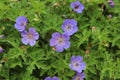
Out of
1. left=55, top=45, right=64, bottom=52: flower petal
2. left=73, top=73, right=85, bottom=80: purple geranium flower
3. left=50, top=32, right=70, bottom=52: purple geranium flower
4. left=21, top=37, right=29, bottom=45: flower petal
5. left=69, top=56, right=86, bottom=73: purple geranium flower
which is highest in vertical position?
left=21, top=37, right=29, bottom=45: flower petal

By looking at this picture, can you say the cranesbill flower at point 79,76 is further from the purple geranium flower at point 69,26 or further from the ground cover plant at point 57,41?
the purple geranium flower at point 69,26

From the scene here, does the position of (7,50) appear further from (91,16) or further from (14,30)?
(91,16)

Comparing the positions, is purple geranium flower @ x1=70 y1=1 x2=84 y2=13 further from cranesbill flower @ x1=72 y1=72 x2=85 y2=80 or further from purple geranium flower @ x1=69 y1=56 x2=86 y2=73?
cranesbill flower @ x1=72 y1=72 x2=85 y2=80

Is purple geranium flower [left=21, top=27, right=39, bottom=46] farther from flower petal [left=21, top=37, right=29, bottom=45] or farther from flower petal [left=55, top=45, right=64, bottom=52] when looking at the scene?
flower petal [left=55, top=45, right=64, bottom=52]

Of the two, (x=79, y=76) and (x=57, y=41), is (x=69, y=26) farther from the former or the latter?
(x=79, y=76)

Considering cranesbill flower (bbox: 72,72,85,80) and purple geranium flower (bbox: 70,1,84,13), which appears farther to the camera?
purple geranium flower (bbox: 70,1,84,13)

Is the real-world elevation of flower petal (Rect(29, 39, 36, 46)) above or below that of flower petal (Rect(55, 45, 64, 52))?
above

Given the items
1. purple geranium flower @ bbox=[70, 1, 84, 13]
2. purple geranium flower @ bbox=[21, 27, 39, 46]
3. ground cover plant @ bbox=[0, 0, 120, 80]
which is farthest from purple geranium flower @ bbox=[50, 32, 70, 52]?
purple geranium flower @ bbox=[70, 1, 84, 13]
